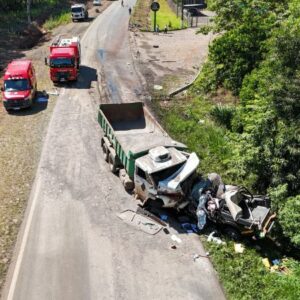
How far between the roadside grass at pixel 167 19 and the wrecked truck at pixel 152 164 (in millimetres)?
38422

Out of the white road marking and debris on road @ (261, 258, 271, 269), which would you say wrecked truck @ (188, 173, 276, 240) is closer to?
debris on road @ (261, 258, 271, 269)

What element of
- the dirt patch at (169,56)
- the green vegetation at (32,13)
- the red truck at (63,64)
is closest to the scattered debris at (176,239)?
the dirt patch at (169,56)

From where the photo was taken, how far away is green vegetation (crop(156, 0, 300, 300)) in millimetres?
15461

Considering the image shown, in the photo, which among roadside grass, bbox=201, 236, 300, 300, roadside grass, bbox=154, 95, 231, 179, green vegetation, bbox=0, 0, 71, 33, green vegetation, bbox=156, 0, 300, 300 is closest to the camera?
roadside grass, bbox=201, 236, 300, 300

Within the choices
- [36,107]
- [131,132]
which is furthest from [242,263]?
[36,107]

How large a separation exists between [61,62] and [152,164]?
19.0 metres

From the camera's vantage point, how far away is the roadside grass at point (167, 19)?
5883 cm

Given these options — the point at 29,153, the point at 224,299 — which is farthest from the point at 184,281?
the point at 29,153

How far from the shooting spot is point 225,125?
2605cm

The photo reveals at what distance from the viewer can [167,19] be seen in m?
65.6

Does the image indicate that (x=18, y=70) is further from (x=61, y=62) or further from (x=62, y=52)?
(x=62, y=52)

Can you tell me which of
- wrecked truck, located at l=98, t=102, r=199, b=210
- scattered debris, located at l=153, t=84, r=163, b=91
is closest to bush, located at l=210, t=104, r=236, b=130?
wrecked truck, located at l=98, t=102, r=199, b=210

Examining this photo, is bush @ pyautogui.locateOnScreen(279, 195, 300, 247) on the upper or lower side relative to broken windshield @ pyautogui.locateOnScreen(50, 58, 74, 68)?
lower

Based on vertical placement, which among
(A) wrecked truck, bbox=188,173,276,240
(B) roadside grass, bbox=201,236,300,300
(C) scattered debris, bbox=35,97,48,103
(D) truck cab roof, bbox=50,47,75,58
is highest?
(D) truck cab roof, bbox=50,47,75,58
